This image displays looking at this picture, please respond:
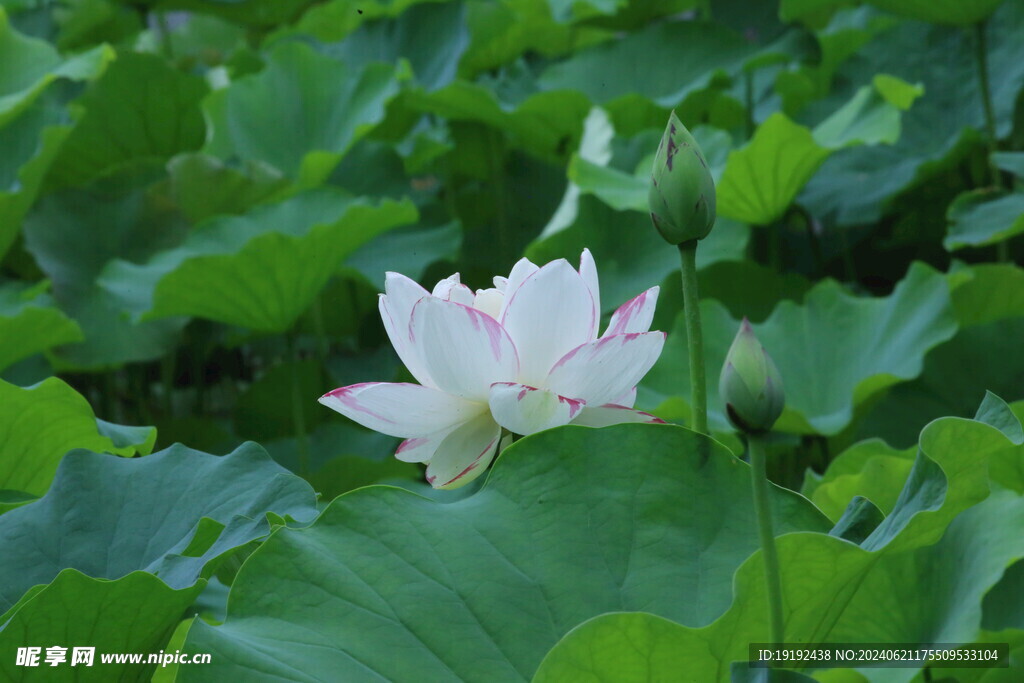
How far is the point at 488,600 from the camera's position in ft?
1.67

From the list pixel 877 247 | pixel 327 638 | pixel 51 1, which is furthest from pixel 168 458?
pixel 51 1

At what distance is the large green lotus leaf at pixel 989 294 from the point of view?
130 cm

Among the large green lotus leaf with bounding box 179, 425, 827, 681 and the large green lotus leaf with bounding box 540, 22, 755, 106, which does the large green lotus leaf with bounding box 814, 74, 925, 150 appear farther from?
the large green lotus leaf with bounding box 179, 425, 827, 681

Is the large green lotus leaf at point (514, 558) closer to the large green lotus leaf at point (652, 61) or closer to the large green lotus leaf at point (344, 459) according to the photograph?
the large green lotus leaf at point (344, 459)

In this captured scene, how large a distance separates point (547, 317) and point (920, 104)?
1.36m

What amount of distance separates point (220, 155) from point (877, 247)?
1110 millimetres

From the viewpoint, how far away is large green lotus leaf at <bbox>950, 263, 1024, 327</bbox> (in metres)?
1.30

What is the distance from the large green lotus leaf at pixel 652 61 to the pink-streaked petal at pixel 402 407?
1.36 meters

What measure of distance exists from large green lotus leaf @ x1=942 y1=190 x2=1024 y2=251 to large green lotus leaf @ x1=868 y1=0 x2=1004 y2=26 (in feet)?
Answer: 0.87

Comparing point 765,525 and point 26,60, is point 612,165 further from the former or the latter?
point 765,525

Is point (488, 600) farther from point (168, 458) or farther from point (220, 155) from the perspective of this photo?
point (220, 155)

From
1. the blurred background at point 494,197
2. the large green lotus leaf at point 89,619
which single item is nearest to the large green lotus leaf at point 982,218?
the blurred background at point 494,197

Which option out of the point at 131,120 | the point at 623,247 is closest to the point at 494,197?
the point at 623,247

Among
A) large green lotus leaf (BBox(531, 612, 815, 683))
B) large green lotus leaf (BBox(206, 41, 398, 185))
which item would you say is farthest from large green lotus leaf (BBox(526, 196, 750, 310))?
large green lotus leaf (BBox(531, 612, 815, 683))
